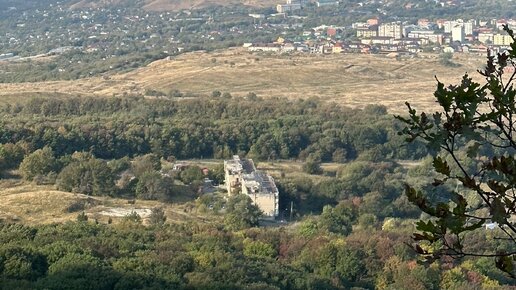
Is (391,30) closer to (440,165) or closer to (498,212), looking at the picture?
(440,165)

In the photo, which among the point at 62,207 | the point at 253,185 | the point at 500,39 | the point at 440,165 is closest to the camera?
the point at 440,165

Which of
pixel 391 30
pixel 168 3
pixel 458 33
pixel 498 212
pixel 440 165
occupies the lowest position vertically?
pixel 458 33

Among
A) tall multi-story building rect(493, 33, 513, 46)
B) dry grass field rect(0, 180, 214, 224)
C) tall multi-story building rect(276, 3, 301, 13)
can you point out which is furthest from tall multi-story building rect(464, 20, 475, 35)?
dry grass field rect(0, 180, 214, 224)

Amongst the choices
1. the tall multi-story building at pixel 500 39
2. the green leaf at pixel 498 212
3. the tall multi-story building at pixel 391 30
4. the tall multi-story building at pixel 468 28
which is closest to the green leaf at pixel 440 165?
the green leaf at pixel 498 212

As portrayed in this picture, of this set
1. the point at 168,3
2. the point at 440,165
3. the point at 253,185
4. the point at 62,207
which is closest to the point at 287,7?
the point at 168,3

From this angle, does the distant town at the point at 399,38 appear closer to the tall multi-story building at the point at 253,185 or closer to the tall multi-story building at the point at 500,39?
the tall multi-story building at the point at 500,39

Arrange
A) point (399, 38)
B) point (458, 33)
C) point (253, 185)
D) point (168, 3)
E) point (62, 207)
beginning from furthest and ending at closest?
point (168, 3)
point (399, 38)
point (458, 33)
point (253, 185)
point (62, 207)

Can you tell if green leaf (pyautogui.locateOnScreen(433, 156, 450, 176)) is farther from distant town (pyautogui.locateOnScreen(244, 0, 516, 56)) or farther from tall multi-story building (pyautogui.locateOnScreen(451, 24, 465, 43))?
tall multi-story building (pyautogui.locateOnScreen(451, 24, 465, 43))

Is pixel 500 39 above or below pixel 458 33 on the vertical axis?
above
